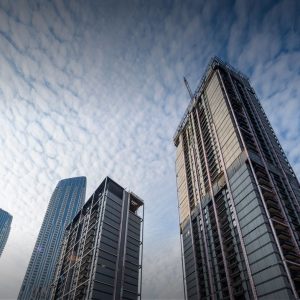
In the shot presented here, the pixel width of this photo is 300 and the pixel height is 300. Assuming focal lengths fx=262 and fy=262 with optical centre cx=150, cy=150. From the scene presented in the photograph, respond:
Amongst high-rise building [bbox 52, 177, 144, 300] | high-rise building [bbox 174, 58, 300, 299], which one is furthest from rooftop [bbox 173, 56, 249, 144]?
high-rise building [bbox 52, 177, 144, 300]

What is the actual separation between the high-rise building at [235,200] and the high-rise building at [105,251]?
17797 mm

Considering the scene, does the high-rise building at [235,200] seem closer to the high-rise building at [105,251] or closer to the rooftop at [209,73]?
the rooftop at [209,73]

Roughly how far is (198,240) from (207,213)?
9.52 meters

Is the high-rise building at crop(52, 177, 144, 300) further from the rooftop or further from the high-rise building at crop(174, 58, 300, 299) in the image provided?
the rooftop

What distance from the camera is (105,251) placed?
74938 mm

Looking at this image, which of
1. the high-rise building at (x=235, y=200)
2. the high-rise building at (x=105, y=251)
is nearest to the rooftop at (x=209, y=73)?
the high-rise building at (x=235, y=200)

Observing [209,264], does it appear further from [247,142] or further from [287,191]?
[247,142]

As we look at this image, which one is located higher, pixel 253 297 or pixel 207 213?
pixel 207 213

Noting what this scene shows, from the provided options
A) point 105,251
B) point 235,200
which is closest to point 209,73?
Answer: point 235,200

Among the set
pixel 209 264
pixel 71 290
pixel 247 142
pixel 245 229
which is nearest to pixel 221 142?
pixel 247 142

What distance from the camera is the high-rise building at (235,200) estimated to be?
173ft

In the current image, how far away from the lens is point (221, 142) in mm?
81562

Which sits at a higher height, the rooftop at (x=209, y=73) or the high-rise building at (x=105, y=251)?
the rooftop at (x=209, y=73)

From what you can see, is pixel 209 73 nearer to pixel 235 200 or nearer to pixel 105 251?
pixel 235 200
